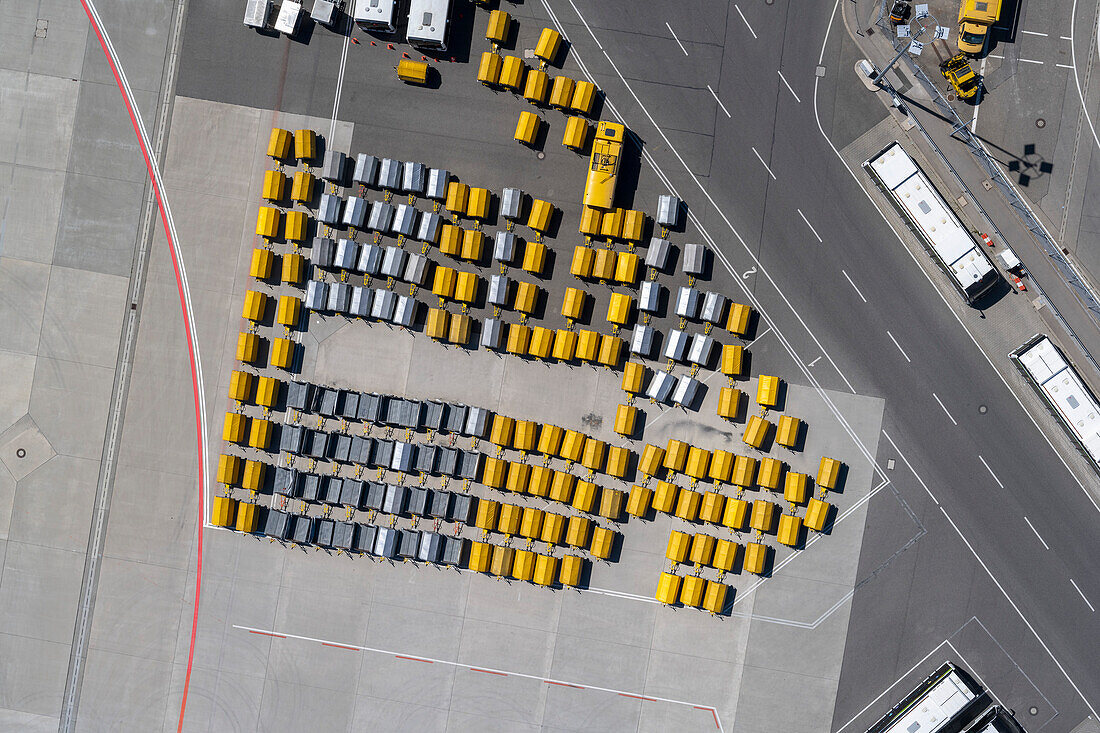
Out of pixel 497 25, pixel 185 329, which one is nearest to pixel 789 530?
pixel 497 25

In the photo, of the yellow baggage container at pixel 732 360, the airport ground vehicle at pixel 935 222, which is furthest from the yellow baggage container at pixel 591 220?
the airport ground vehicle at pixel 935 222

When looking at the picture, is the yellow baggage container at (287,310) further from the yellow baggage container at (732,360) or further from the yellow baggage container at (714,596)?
the yellow baggage container at (714,596)

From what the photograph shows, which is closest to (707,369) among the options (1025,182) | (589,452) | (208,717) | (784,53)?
(589,452)

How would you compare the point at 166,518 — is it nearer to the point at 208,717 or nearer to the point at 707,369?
the point at 208,717

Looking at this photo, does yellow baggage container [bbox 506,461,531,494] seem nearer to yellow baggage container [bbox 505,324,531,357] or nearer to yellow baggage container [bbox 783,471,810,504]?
yellow baggage container [bbox 505,324,531,357]

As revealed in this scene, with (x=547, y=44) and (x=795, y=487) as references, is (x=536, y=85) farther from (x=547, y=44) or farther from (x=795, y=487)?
(x=795, y=487)

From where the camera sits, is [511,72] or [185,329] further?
[185,329]
